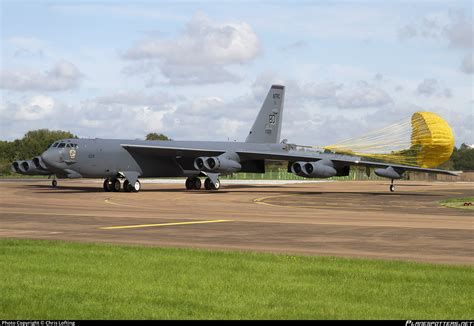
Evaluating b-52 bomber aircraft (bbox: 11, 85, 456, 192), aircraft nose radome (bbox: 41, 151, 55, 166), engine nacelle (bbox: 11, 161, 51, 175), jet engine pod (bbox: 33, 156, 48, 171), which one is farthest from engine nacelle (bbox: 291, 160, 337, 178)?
engine nacelle (bbox: 11, 161, 51, 175)

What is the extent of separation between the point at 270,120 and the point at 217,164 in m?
12.0

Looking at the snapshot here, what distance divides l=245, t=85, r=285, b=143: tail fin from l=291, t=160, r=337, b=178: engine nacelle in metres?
10.00

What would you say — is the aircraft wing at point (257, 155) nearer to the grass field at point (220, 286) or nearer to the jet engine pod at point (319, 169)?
the jet engine pod at point (319, 169)

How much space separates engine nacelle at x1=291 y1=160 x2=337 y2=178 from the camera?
159 ft

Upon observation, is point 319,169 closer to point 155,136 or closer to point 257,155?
point 257,155

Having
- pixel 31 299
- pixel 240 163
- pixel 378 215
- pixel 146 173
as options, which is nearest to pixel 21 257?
pixel 31 299

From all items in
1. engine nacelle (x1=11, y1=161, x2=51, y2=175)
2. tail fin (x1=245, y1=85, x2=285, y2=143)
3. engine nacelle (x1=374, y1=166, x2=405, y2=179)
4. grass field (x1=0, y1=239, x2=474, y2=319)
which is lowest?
grass field (x1=0, y1=239, x2=474, y2=319)

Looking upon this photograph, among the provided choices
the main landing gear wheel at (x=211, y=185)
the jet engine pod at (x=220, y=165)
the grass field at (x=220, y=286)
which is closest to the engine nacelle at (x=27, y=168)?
the main landing gear wheel at (x=211, y=185)

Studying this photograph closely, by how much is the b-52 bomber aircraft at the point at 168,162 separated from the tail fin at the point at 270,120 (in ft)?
10.2

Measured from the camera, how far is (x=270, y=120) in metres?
59.8

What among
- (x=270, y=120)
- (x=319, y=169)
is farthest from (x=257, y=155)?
(x=270, y=120)

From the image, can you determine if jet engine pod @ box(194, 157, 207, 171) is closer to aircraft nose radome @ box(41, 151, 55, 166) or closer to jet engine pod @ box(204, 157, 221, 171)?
jet engine pod @ box(204, 157, 221, 171)

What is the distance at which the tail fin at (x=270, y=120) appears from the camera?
59.3 m

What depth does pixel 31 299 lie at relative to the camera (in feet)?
32.8
